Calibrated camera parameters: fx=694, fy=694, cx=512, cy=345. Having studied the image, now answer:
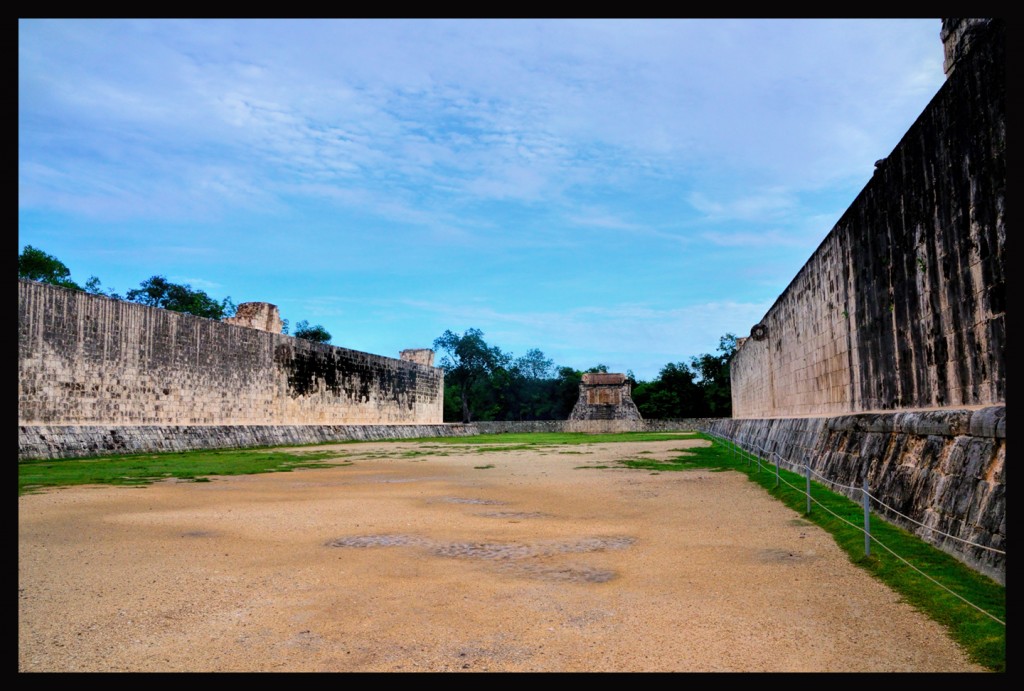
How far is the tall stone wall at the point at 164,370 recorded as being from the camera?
590 inches

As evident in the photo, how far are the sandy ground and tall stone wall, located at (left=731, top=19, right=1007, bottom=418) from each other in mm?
1896

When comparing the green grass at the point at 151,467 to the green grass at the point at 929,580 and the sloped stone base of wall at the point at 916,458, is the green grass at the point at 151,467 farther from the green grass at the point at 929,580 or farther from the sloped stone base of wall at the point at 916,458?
the green grass at the point at 929,580

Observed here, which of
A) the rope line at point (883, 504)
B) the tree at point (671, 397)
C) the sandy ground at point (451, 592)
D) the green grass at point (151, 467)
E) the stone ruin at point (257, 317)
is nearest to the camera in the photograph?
the sandy ground at point (451, 592)

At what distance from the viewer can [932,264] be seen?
639cm

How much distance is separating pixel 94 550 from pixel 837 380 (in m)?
9.83

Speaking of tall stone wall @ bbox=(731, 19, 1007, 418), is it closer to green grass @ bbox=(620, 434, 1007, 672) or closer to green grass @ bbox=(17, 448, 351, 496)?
green grass @ bbox=(620, 434, 1007, 672)

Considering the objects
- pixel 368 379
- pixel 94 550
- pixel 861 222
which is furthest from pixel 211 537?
pixel 368 379

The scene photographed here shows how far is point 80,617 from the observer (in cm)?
366

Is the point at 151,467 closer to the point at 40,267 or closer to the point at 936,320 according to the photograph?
the point at 936,320

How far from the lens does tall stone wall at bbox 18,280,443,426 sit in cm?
1499

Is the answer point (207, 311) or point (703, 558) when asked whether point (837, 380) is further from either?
point (207, 311)

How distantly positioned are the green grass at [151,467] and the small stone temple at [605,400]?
2895 centimetres

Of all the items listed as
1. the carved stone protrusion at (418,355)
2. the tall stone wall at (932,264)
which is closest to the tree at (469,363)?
the carved stone protrusion at (418,355)

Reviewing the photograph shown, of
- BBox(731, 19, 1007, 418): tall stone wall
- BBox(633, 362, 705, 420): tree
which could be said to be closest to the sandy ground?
BBox(731, 19, 1007, 418): tall stone wall
